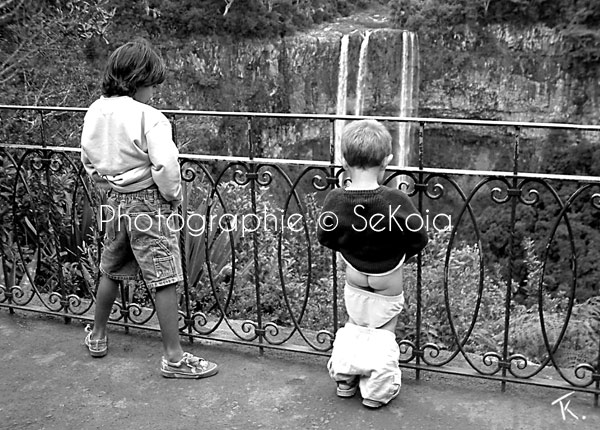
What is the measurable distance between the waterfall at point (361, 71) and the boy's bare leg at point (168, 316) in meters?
21.4

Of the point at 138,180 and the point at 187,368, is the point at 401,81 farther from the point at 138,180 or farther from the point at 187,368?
the point at 138,180

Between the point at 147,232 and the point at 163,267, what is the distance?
17cm

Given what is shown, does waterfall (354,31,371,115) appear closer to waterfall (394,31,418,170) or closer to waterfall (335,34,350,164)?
waterfall (335,34,350,164)

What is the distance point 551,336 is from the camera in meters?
6.57

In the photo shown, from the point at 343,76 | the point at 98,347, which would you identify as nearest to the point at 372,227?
the point at 98,347

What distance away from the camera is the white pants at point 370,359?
277cm

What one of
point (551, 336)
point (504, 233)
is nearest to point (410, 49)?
point (504, 233)

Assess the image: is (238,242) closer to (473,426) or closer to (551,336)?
(551,336)

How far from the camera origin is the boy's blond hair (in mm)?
2527

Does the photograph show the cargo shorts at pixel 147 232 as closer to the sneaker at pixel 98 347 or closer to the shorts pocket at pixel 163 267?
the shorts pocket at pixel 163 267

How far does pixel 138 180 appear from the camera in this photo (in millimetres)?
2814

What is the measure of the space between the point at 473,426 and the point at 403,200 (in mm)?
995

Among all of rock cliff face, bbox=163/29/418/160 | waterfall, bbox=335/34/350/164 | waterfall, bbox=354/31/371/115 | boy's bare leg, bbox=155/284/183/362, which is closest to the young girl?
boy's bare leg, bbox=155/284/183/362

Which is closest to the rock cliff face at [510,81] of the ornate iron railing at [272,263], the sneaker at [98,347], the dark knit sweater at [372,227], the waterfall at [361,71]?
the waterfall at [361,71]
